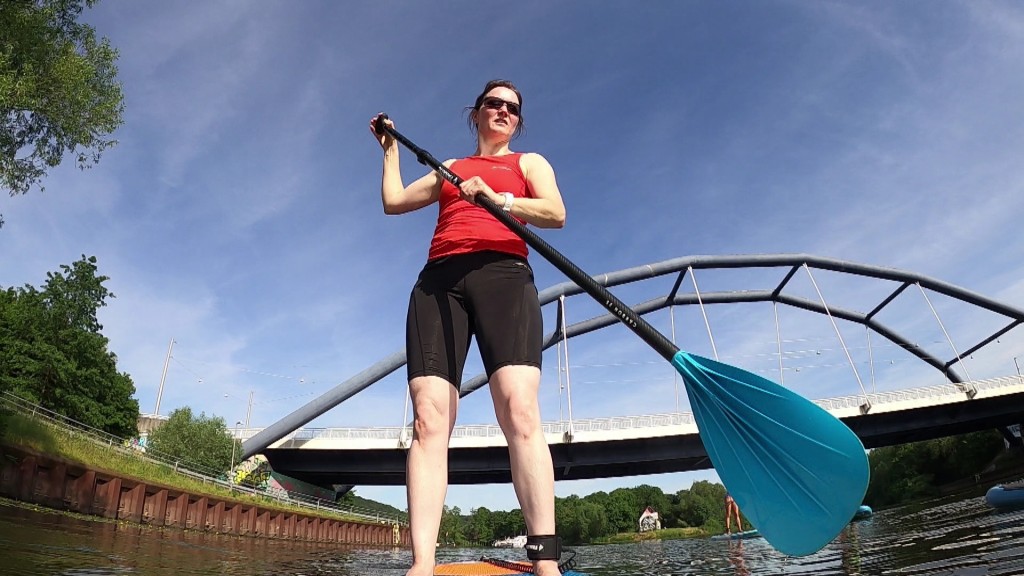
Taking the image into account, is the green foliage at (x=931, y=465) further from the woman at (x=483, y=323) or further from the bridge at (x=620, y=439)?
the woman at (x=483, y=323)

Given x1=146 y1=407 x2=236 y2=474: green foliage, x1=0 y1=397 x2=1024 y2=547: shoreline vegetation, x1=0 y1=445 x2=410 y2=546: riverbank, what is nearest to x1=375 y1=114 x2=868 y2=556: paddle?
x1=0 y1=397 x2=1024 y2=547: shoreline vegetation

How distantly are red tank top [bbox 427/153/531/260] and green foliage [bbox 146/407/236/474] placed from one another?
36256mm

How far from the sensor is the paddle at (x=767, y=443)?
7.54 ft

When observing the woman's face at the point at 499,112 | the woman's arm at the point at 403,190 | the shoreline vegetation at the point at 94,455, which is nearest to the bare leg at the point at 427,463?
the woman's arm at the point at 403,190

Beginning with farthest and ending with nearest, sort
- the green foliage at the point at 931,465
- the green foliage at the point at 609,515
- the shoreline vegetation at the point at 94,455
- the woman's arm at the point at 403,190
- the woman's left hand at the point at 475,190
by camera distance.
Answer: the green foliage at the point at 609,515 < the green foliage at the point at 931,465 < the shoreline vegetation at the point at 94,455 < the woman's arm at the point at 403,190 < the woman's left hand at the point at 475,190

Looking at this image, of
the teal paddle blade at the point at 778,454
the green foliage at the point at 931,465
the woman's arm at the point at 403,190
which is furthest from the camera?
the green foliage at the point at 931,465

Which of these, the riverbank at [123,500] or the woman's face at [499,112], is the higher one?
the woman's face at [499,112]

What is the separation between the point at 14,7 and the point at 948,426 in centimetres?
4405

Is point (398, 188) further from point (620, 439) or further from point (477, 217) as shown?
point (620, 439)

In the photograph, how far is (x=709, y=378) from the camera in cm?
275

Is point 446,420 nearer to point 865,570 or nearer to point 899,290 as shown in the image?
point 865,570

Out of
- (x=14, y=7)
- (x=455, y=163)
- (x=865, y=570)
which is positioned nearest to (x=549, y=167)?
(x=455, y=163)

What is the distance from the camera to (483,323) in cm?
246

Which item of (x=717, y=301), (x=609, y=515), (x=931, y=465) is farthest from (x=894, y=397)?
(x=609, y=515)
